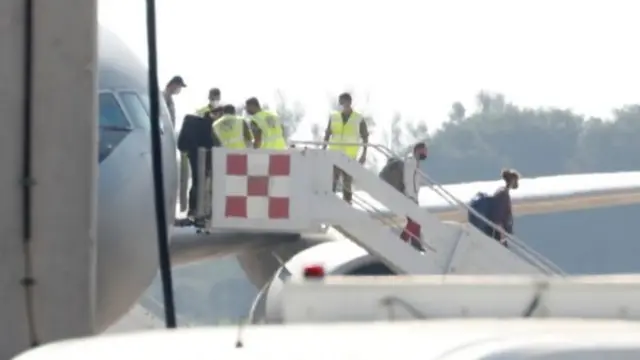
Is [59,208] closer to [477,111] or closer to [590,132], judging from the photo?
[590,132]

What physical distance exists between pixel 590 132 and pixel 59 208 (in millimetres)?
62814

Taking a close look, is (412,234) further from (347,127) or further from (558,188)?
(558,188)

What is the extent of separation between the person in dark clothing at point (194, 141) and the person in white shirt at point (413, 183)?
1714mm

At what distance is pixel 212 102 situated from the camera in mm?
16938

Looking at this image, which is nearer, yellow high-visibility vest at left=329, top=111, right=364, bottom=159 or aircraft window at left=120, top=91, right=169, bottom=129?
aircraft window at left=120, top=91, right=169, bottom=129

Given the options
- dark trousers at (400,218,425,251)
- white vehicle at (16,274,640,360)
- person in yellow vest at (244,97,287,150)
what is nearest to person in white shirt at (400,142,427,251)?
dark trousers at (400,218,425,251)

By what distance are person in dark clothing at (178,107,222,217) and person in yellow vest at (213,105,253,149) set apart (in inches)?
18.7

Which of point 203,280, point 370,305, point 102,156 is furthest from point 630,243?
point 370,305

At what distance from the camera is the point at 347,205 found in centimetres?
1420

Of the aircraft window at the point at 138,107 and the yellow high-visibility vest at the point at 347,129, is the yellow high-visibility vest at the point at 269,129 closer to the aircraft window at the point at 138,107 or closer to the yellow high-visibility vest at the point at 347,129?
the yellow high-visibility vest at the point at 347,129

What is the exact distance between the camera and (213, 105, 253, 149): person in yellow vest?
16000 millimetres

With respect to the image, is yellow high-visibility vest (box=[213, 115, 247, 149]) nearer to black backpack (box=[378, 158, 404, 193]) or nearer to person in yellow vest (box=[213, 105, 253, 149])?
person in yellow vest (box=[213, 105, 253, 149])

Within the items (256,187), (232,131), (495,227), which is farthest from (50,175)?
(232,131)

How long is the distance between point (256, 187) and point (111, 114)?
9.05ft
